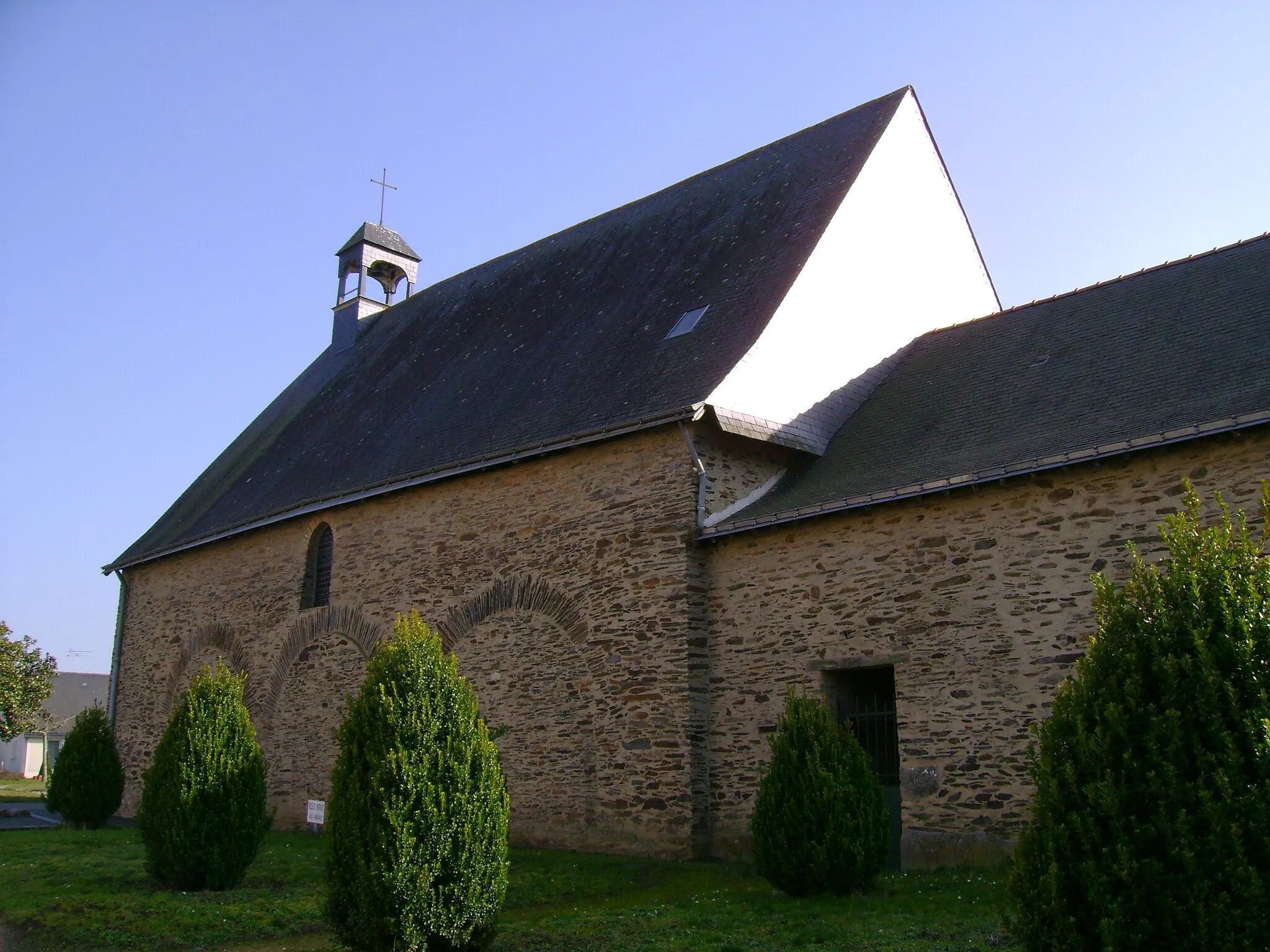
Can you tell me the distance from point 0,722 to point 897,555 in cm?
3647

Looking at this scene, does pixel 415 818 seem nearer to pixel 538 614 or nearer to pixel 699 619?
pixel 699 619

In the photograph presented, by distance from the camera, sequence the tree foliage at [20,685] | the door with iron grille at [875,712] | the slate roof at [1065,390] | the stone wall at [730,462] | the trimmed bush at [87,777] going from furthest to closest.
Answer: the tree foliage at [20,685] < the trimmed bush at [87,777] < the stone wall at [730,462] < the door with iron grille at [875,712] < the slate roof at [1065,390]

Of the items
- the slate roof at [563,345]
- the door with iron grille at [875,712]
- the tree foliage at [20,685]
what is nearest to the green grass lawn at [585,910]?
the door with iron grille at [875,712]

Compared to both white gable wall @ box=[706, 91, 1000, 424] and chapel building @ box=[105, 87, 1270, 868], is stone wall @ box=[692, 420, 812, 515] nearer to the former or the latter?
chapel building @ box=[105, 87, 1270, 868]

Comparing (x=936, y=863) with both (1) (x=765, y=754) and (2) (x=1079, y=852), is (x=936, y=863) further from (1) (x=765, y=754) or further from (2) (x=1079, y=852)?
(2) (x=1079, y=852)

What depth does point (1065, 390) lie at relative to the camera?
1122cm

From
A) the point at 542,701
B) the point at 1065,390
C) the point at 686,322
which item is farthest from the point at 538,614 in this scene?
the point at 1065,390

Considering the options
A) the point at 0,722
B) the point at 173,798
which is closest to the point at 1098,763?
the point at 173,798

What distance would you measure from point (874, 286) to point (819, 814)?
803cm

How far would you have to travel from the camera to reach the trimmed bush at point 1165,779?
470 cm

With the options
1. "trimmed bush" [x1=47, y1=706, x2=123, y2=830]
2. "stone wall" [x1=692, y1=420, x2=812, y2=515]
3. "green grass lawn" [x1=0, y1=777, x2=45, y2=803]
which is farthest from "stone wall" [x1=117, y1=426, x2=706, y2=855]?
"green grass lawn" [x1=0, y1=777, x2=45, y2=803]

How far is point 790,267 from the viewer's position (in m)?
13.8

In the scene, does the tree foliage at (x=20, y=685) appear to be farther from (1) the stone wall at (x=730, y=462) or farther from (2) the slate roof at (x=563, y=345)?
(1) the stone wall at (x=730, y=462)

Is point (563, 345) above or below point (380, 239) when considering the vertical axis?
below
